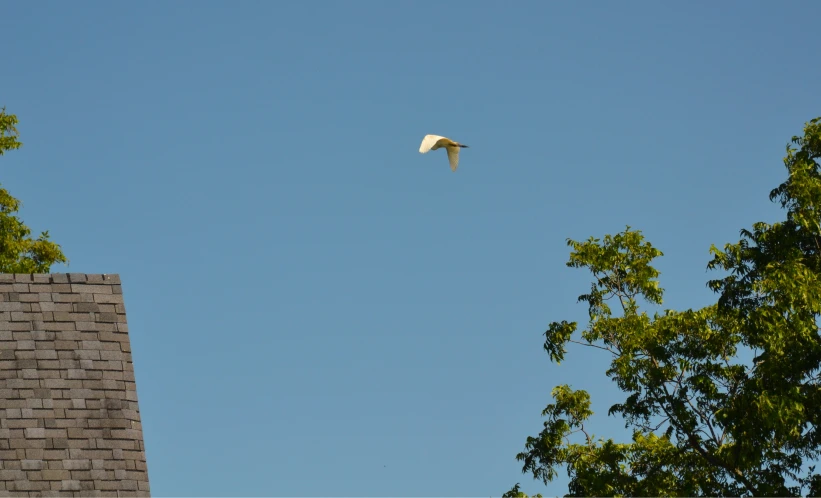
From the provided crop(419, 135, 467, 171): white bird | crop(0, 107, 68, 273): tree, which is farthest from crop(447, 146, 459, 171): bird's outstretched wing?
crop(0, 107, 68, 273): tree

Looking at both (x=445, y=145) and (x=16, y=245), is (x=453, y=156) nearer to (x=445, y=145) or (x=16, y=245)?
(x=445, y=145)

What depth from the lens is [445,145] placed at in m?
20.3

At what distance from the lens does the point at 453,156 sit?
2034 cm

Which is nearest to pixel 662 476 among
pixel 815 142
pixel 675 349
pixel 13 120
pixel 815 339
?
pixel 675 349

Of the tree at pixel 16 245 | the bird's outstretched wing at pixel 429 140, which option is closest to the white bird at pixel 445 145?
the bird's outstretched wing at pixel 429 140

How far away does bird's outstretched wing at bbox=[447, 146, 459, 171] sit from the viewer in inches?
796

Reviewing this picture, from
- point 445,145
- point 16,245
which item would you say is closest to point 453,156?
point 445,145

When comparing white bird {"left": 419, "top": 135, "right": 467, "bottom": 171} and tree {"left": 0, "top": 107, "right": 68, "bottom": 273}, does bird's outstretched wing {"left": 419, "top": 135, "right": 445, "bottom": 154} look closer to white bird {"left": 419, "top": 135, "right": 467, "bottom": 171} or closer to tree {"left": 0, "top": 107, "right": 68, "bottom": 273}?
white bird {"left": 419, "top": 135, "right": 467, "bottom": 171}

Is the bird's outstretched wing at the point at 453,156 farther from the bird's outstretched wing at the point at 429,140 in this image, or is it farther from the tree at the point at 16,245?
the tree at the point at 16,245

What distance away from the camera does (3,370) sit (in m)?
12.9

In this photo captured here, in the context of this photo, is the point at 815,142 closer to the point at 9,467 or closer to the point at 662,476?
the point at 662,476

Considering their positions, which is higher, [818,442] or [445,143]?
[445,143]

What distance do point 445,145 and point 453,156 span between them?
24 cm

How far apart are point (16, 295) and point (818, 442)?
13.2 meters
